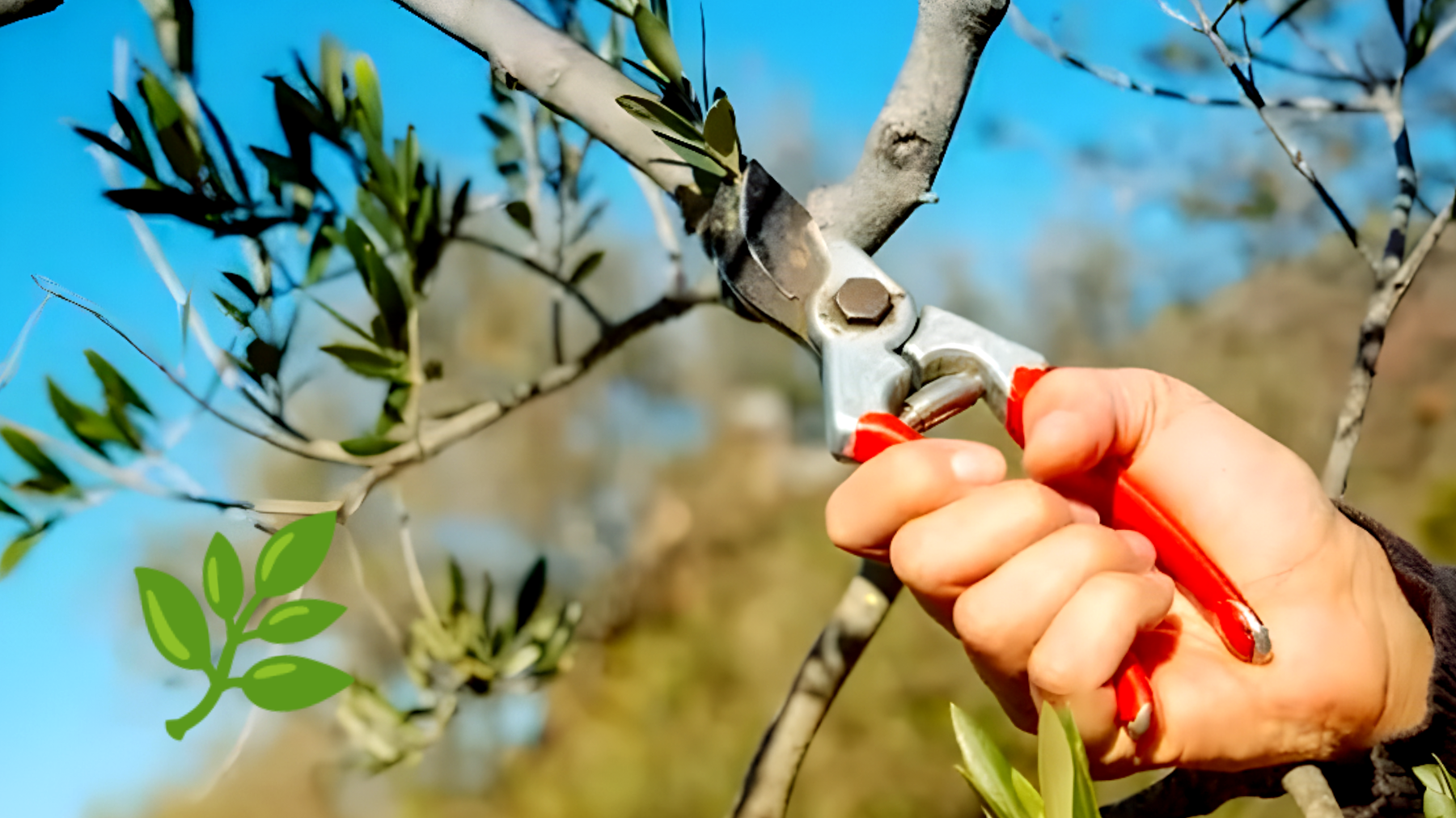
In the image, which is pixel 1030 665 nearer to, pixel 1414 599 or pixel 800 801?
pixel 1414 599

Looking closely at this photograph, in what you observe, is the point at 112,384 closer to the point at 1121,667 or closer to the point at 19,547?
the point at 19,547

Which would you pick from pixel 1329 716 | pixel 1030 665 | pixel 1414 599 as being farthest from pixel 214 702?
pixel 1414 599

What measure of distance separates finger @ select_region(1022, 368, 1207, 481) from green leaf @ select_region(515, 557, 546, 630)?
84 centimetres

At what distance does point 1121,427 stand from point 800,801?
2.01m

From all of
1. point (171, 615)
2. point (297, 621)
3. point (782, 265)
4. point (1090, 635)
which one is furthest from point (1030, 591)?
point (171, 615)

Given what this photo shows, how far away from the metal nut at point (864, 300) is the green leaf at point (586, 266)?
19.4 inches

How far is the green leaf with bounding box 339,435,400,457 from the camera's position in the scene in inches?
31.0

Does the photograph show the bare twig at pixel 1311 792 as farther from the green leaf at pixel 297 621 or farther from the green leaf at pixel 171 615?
the green leaf at pixel 171 615

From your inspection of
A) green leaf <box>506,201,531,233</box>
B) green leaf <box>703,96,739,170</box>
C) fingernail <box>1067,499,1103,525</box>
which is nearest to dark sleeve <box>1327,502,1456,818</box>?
fingernail <box>1067,499,1103,525</box>

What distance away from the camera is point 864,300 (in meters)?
0.64

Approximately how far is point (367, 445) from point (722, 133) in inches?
17.1

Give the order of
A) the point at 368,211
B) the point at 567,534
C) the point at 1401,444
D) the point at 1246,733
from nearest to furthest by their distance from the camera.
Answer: the point at 1246,733 → the point at 368,211 → the point at 1401,444 → the point at 567,534

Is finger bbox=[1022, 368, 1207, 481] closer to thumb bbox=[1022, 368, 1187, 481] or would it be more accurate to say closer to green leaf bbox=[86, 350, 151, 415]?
thumb bbox=[1022, 368, 1187, 481]

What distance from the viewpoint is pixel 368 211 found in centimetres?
85
